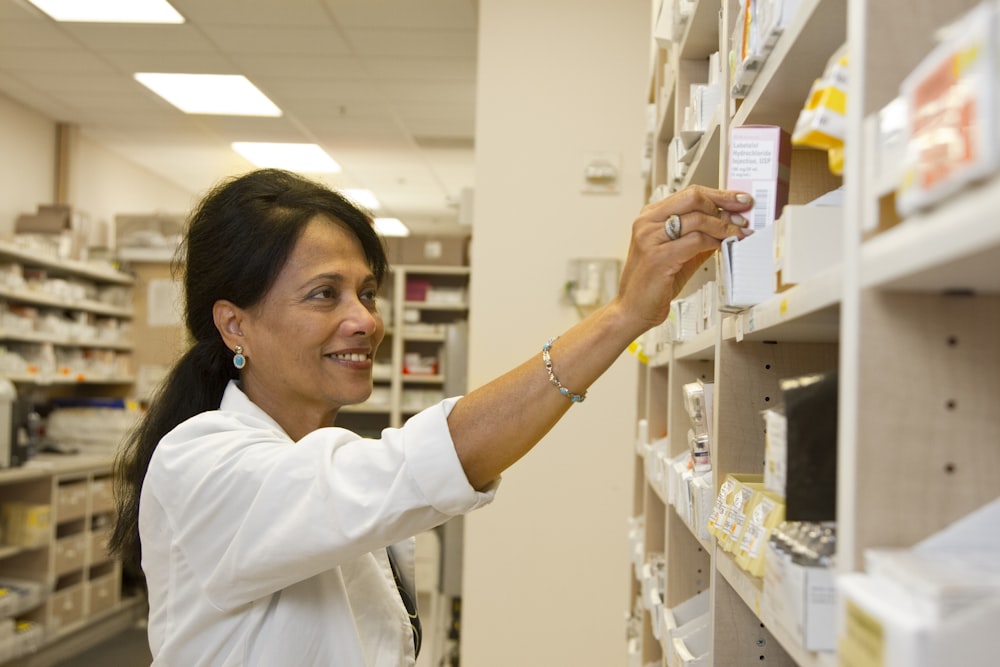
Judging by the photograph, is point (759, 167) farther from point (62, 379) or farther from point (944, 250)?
point (62, 379)

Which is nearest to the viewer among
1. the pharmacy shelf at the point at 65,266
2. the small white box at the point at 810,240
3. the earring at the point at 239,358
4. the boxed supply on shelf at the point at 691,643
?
the small white box at the point at 810,240

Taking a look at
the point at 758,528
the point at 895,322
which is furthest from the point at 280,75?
the point at 895,322

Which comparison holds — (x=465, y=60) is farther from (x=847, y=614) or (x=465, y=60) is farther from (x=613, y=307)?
(x=847, y=614)

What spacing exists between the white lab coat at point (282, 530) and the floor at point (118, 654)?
443 cm

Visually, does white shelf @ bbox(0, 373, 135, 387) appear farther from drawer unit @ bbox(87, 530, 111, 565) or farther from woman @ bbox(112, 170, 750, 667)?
woman @ bbox(112, 170, 750, 667)

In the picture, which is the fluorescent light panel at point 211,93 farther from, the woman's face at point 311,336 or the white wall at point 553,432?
the woman's face at point 311,336

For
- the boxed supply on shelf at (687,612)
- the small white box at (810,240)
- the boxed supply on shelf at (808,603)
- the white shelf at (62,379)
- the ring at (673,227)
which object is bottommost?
the boxed supply on shelf at (687,612)

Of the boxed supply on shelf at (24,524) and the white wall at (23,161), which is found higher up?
the white wall at (23,161)

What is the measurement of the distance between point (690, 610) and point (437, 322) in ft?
20.9

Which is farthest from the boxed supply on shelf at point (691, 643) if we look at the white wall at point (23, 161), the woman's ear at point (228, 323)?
the white wall at point (23, 161)

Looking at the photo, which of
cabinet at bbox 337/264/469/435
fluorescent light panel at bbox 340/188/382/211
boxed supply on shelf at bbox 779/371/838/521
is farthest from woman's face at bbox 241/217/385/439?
fluorescent light panel at bbox 340/188/382/211

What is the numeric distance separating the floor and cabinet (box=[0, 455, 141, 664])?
0.11 metres

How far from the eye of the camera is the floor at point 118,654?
551 cm

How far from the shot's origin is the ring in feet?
4.09
